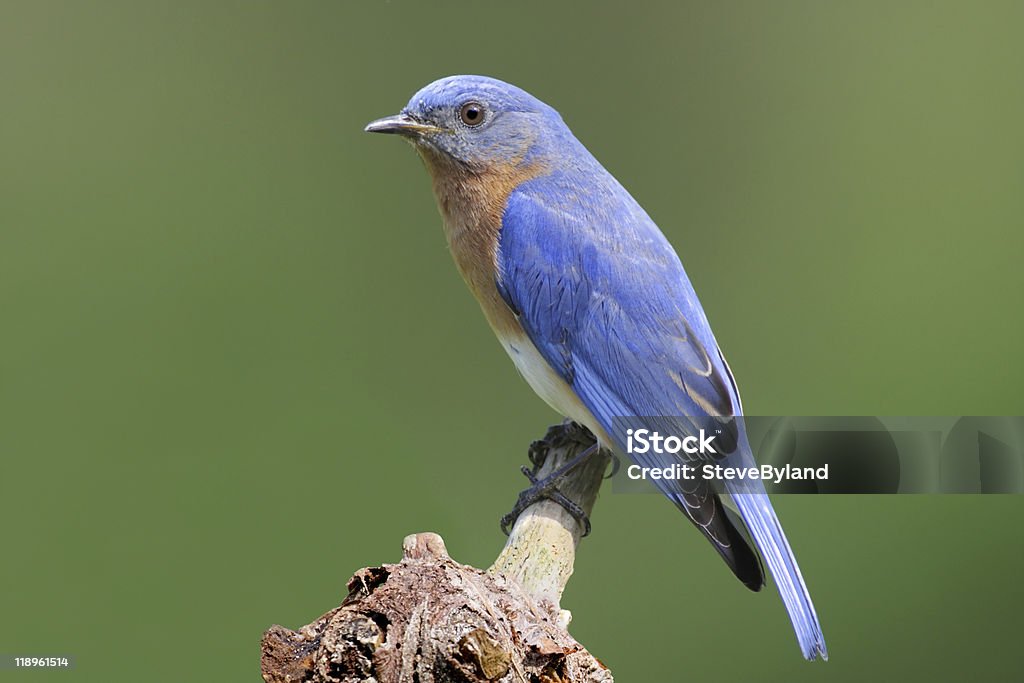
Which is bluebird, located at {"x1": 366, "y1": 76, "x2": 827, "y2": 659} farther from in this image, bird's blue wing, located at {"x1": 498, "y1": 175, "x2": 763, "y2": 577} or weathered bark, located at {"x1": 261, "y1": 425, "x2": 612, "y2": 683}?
weathered bark, located at {"x1": 261, "y1": 425, "x2": 612, "y2": 683}

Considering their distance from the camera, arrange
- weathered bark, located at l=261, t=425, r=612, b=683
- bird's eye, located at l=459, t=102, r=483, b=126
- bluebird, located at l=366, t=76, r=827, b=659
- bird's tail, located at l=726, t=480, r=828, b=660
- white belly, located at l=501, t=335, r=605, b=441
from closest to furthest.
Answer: weathered bark, located at l=261, t=425, r=612, b=683 < bird's tail, located at l=726, t=480, r=828, b=660 < bluebird, located at l=366, t=76, r=827, b=659 < white belly, located at l=501, t=335, r=605, b=441 < bird's eye, located at l=459, t=102, r=483, b=126

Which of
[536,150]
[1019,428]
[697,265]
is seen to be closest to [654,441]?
[536,150]

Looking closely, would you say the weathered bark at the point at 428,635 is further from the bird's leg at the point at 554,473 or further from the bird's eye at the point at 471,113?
the bird's eye at the point at 471,113

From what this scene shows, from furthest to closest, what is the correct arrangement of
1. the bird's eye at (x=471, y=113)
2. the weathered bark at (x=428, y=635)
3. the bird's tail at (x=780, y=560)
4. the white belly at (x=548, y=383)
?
1. the bird's eye at (x=471, y=113)
2. the white belly at (x=548, y=383)
3. the bird's tail at (x=780, y=560)
4. the weathered bark at (x=428, y=635)

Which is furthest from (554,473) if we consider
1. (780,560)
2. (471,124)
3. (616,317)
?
(471,124)

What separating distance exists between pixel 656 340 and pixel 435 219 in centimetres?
204

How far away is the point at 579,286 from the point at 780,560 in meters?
0.78

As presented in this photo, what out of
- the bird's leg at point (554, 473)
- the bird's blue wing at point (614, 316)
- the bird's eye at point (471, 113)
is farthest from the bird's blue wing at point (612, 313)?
the bird's eye at point (471, 113)

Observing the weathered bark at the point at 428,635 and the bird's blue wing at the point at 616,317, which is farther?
the bird's blue wing at the point at 616,317

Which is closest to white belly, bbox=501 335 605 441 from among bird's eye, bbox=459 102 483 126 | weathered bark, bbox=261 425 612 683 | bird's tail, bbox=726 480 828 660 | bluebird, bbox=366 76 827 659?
bluebird, bbox=366 76 827 659

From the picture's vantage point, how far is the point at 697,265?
4.66m

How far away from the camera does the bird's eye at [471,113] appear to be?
297cm

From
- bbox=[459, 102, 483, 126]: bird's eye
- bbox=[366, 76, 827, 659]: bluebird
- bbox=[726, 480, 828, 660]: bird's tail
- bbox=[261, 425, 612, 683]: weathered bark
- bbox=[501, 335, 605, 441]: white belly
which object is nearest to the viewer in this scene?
bbox=[261, 425, 612, 683]: weathered bark

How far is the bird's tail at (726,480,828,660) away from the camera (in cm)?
258
